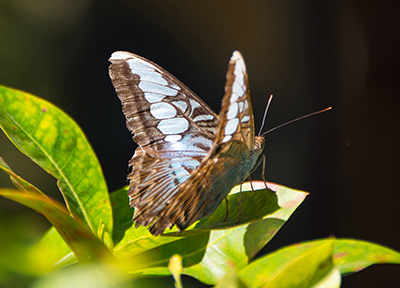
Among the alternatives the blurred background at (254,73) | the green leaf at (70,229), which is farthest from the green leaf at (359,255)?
the blurred background at (254,73)

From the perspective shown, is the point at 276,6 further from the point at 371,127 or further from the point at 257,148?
the point at 257,148

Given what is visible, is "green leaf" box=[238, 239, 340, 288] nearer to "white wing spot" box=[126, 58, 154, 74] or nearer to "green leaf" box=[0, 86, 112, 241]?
"green leaf" box=[0, 86, 112, 241]

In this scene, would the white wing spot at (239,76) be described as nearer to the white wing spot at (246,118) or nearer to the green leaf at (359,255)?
the white wing spot at (246,118)

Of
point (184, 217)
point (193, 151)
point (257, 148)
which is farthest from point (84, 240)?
point (257, 148)

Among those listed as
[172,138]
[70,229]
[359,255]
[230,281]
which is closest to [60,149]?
[70,229]

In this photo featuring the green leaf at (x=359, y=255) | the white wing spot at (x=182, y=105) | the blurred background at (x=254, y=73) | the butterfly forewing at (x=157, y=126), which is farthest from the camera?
the blurred background at (x=254, y=73)

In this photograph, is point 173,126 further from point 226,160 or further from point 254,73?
point 254,73

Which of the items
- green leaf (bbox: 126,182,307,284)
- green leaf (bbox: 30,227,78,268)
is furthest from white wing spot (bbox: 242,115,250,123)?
green leaf (bbox: 30,227,78,268)
